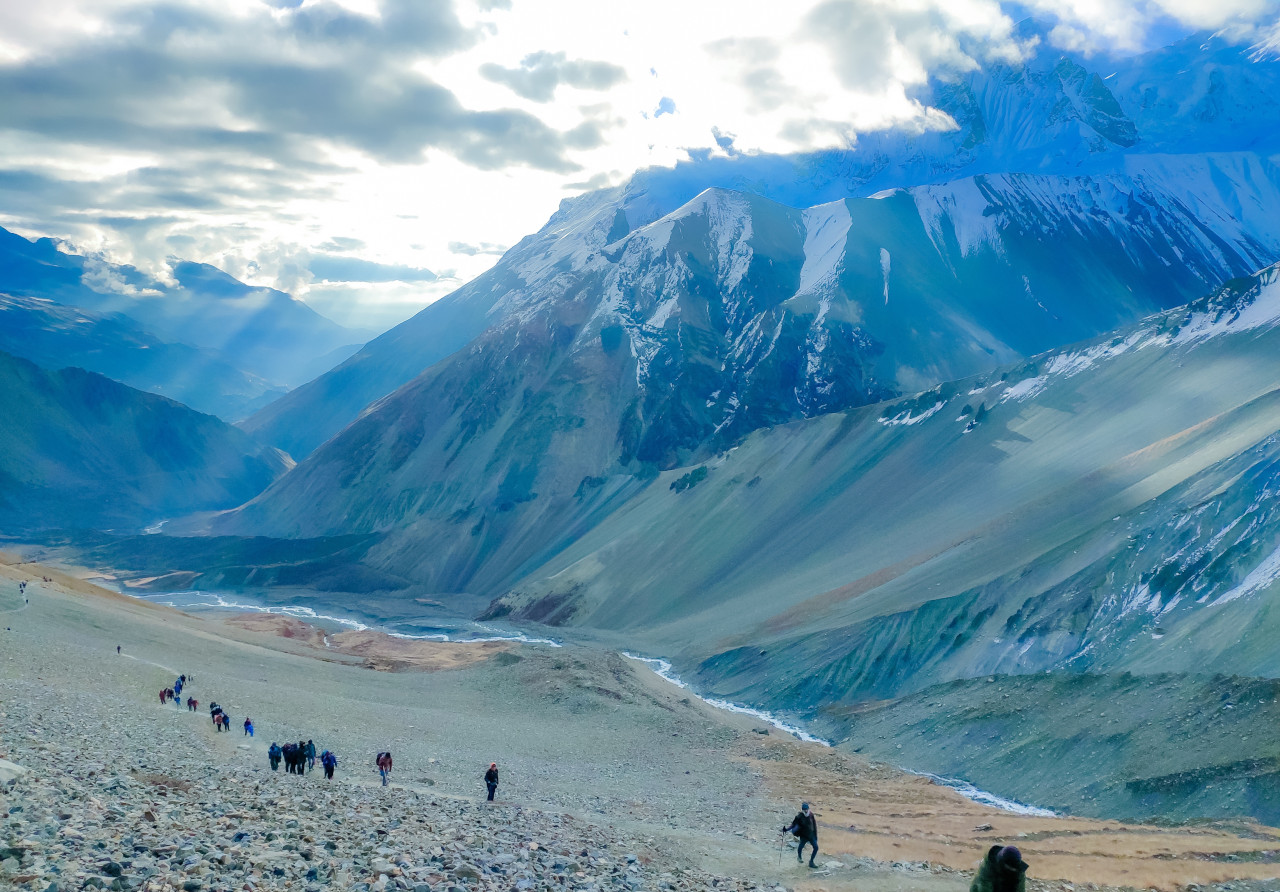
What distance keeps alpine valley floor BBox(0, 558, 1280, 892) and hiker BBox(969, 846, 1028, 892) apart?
7264 mm

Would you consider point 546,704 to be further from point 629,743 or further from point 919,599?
point 919,599

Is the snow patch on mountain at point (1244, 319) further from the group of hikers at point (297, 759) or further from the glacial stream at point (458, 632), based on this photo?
the group of hikers at point (297, 759)

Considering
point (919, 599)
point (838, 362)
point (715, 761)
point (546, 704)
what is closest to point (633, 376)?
point (838, 362)

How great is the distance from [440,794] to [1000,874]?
1914 centimetres

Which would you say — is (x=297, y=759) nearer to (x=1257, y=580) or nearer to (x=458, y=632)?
(x=1257, y=580)

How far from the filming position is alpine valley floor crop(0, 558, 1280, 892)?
45.1ft

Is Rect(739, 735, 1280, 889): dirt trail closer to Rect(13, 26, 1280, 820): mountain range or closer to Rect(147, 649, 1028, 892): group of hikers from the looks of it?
Rect(147, 649, 1028, 892): group of hikers

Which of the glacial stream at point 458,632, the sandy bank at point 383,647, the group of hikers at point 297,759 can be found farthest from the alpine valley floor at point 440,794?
the sandy bank at point 383,647

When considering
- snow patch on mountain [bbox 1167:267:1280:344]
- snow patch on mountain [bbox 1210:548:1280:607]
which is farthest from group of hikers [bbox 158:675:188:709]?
snow patch on mountain [bbox 1167:267:1280:344]

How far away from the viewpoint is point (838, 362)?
603 feet

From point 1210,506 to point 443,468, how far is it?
159 m

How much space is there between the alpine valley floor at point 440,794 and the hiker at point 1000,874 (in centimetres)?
726

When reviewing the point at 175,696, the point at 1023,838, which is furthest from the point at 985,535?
the point at 175,696

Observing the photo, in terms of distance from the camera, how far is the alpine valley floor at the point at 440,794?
13.7 metres
